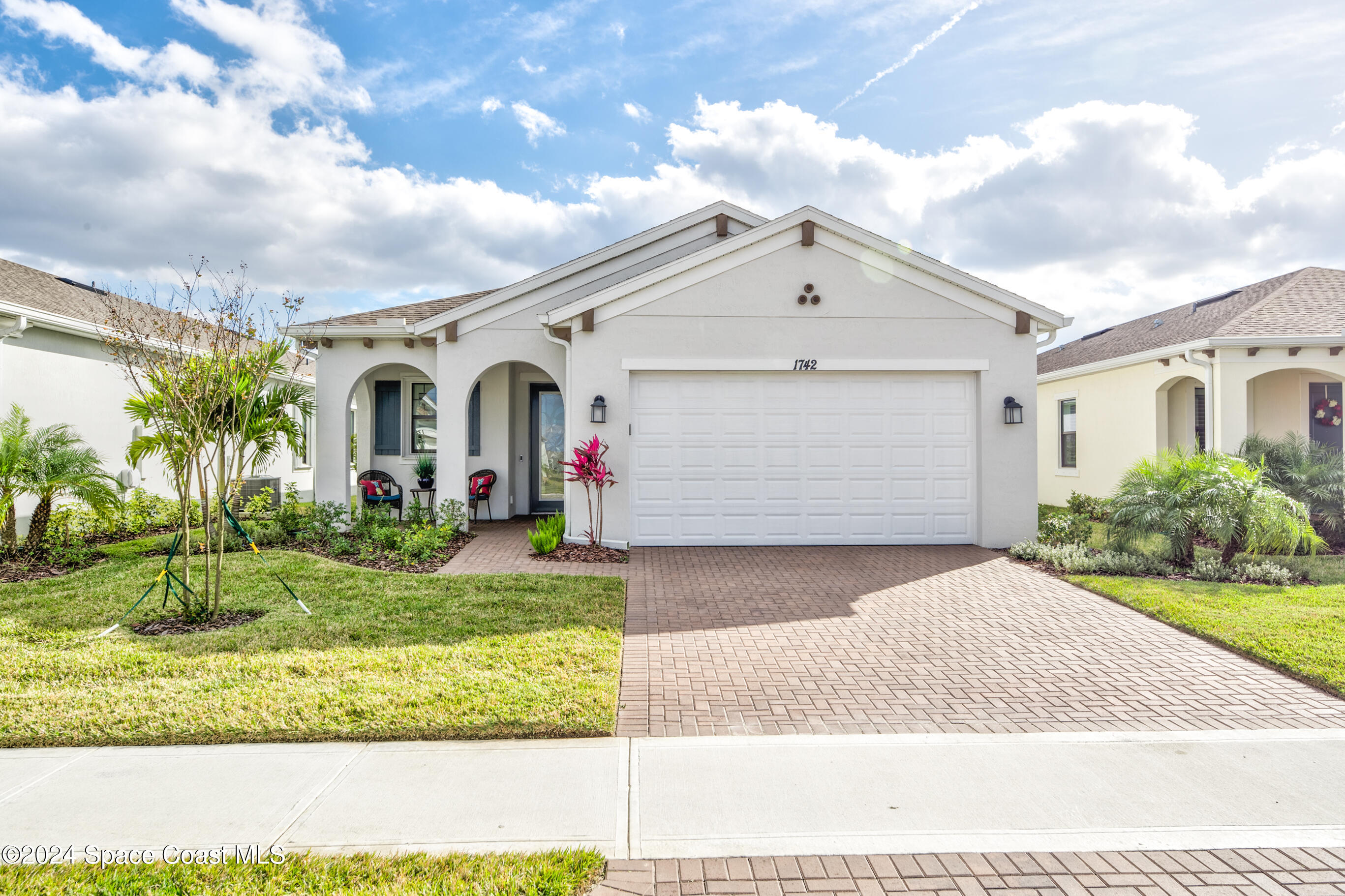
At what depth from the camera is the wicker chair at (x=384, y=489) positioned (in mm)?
13070

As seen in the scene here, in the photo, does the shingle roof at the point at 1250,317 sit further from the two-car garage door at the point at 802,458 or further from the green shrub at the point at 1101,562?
the two-car garage door at the point at 802,458

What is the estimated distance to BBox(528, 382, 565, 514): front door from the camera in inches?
551

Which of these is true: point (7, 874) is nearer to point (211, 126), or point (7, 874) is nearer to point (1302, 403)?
point (211, 126)

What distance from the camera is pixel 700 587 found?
788 cm

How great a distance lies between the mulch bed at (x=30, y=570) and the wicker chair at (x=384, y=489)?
4.51m

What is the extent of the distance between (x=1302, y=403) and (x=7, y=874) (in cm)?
1832

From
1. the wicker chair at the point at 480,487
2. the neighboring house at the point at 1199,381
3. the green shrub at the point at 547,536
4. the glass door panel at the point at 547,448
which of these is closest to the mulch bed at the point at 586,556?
the green shrub at the point at 547,536

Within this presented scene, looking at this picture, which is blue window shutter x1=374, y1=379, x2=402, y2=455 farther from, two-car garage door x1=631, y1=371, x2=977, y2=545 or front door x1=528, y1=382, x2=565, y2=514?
two-car garage door x1=631, y1=371, x2=977, y2=545

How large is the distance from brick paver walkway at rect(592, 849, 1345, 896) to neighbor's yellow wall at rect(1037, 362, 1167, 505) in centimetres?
1191

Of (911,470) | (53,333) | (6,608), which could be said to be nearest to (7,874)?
(6,608)

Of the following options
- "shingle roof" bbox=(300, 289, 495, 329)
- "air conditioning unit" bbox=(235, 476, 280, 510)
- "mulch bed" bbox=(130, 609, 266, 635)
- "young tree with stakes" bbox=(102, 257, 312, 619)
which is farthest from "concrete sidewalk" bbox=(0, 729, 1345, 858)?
"air conditioning unit" bbox=(235, 476, 280, 510)

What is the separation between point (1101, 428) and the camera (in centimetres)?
1550

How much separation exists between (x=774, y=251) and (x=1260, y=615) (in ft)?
24.1

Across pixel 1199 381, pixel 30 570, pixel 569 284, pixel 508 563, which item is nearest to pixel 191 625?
pixel 508 563
